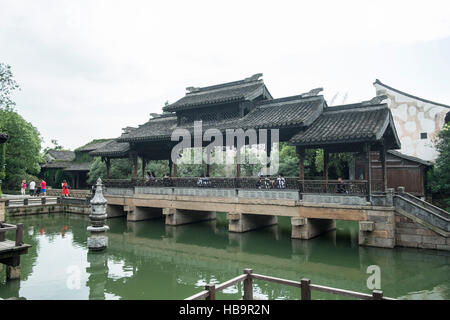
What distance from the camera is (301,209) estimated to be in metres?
13.9

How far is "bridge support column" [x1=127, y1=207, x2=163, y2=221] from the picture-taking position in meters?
19.9

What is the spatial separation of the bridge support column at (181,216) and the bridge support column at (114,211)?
16.1 feet

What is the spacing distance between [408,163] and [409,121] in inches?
189

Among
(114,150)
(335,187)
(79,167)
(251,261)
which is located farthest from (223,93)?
(79,167)

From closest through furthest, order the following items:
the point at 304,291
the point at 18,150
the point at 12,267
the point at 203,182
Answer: the point at 304,291 < the point at 12,267 < the point at 203,182 < the point at 18,150

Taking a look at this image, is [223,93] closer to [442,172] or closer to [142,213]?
[142,213]

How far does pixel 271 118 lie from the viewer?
16.1 meters

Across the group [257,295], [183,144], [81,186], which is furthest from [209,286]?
[81,186]

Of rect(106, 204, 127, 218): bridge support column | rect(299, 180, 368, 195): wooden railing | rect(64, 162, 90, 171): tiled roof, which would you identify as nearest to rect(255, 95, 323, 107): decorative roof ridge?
rect(299, 180, 368, 195): wooden railing

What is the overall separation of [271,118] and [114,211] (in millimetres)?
12531

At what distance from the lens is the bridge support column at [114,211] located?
851 inches

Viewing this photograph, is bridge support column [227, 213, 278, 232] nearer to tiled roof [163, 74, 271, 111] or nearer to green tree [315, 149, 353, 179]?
tiled roof [163, 74, 271, 111]

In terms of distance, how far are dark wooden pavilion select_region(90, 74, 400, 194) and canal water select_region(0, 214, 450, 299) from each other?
2787 millimetres

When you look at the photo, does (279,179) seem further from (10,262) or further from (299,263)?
(10,262)
